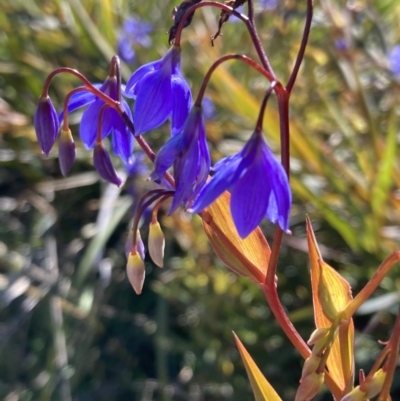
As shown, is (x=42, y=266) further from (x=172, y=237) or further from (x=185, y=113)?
(x=185, y=113)

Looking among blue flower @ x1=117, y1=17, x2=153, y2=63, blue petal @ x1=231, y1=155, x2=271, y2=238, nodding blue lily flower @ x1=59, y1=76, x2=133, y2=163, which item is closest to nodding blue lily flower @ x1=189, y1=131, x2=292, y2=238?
blue petal @ x1=231, y1=155, x2=271, y2=238

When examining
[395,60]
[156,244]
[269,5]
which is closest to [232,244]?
[156,244]

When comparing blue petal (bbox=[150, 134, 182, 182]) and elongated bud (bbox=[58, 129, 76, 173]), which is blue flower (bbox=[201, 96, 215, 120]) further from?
blue petal (bbox=[150, 134, 182, 182])

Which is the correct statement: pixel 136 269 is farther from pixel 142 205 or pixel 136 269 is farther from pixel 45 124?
pixel 45 124

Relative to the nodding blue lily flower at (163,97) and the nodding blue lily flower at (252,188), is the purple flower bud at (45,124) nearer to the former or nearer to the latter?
the nodding blue lily flower at (163,97)

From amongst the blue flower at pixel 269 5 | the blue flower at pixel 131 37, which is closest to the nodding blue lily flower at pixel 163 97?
the blue flower at pixel 269 5

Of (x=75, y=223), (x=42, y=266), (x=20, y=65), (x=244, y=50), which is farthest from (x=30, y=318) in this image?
(x=244, y=50)
